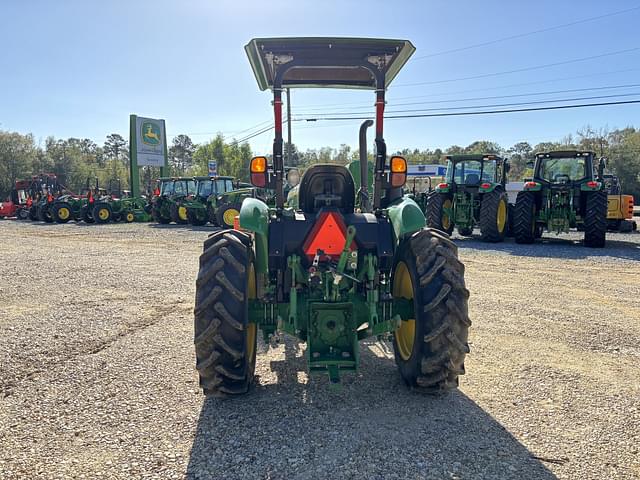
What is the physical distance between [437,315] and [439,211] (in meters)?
11.5

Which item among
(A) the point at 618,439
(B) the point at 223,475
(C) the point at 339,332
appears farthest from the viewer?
(C) the point at 339,332

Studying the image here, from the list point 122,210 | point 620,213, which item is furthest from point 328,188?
point 122,210

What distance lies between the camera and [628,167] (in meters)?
46.0

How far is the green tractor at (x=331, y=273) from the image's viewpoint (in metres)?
3.29

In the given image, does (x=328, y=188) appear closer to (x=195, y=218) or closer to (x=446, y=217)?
(x=446, y=217)

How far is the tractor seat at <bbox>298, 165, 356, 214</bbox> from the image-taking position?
409 centimetres

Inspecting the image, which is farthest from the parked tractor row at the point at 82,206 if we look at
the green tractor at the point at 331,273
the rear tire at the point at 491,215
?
the green tractor at the point at 331,273

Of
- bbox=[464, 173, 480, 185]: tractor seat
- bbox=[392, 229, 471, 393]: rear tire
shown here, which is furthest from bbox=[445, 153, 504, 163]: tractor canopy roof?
bbox=[392, 229, 471, 393]: rear tire

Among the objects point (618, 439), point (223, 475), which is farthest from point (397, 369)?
point (223, 475)

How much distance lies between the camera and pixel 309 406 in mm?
3463

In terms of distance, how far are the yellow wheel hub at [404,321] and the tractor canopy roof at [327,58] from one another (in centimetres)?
164

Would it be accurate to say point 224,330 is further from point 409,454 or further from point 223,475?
point 409,454

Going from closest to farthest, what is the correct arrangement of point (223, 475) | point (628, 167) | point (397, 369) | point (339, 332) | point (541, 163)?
point (223, 475)
point (339, 332)
point (397, 369)
point (541, 163)
point (628, 167)

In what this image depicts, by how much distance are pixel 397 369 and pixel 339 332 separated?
0.95 m
